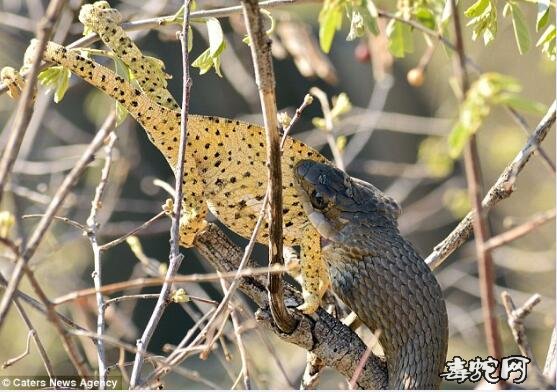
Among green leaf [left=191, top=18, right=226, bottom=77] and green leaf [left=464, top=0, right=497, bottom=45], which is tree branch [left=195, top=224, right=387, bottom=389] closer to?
green leaf [left=191, top=18, right=226, bottom=77]

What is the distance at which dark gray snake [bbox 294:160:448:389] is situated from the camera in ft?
11.4

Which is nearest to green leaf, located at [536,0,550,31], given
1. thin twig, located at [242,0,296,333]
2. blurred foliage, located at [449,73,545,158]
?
thin twig, located at [242,0,296,333]

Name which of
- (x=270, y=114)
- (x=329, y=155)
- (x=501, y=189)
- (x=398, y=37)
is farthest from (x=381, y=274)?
(x=329, y=155)

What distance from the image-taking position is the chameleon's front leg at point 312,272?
365 centimetres

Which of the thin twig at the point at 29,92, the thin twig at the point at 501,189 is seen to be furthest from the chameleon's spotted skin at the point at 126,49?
the thin twig at the point at 29,92

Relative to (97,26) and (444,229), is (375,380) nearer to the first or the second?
(97,26)

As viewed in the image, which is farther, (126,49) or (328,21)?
(126,49)

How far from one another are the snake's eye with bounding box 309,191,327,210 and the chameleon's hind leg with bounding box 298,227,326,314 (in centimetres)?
11

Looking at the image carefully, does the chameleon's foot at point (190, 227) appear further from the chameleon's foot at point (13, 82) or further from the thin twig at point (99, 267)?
the chameleon's foot at point (13, 82)

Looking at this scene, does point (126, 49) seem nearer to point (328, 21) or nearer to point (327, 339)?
point (327, 339)

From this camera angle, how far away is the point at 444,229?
404 inches

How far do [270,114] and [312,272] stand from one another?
58.5 inches

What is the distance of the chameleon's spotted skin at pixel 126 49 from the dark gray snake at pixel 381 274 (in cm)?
73

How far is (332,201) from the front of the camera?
390 centimetres
